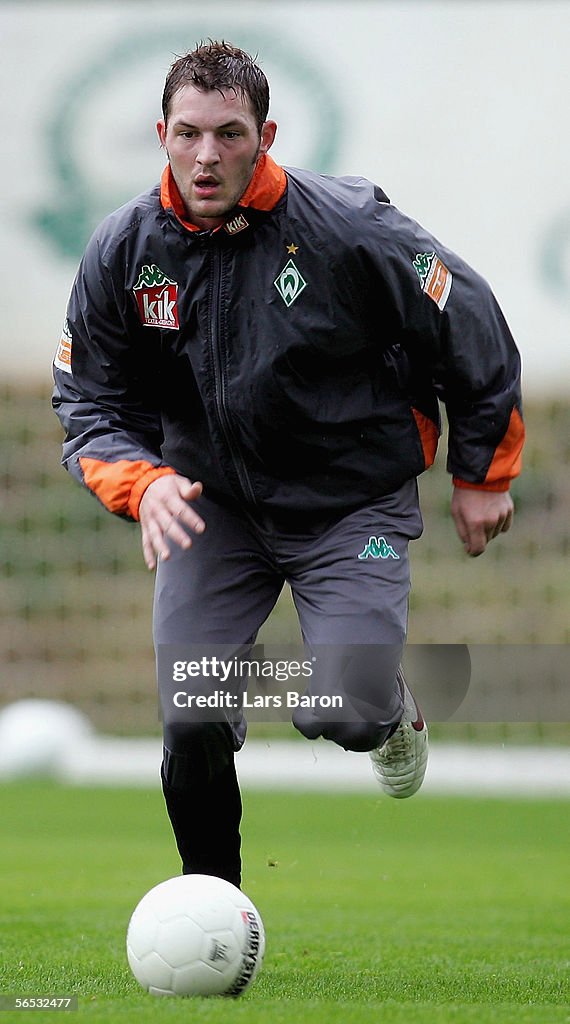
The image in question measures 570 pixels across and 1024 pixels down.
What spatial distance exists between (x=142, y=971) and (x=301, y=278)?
1.58 m

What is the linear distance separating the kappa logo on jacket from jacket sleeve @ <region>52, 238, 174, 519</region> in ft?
0.15

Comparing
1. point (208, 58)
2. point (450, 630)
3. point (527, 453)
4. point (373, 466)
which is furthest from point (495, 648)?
point (208, 58)

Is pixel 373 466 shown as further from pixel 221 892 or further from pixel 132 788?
pixel 132 788

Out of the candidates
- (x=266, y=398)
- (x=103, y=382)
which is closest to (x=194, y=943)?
(x=266, y=398)

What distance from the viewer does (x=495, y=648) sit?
9523 mm

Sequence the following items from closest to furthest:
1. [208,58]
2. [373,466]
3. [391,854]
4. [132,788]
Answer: [208,58] → [373,466] → [391,854] → [132,788]

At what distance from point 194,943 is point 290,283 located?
149 centimetres

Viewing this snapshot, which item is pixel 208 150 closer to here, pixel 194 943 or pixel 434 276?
pixel 434 276

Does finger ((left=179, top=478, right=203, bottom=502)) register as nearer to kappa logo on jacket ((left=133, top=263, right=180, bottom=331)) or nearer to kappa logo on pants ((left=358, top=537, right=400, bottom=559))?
kappa logo on jacket ((left=133, top=263, right=180, bottom=331))

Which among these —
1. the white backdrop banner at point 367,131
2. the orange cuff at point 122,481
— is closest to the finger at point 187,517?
the orange cuff at point 122,481

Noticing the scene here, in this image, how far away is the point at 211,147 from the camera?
3.25m

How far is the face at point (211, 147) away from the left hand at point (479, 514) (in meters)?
0.96

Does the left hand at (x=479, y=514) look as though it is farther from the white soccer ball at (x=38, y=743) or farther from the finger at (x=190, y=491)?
the white soccer ball at (x=38, y=743)

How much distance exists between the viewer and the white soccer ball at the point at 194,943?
10.0ft
